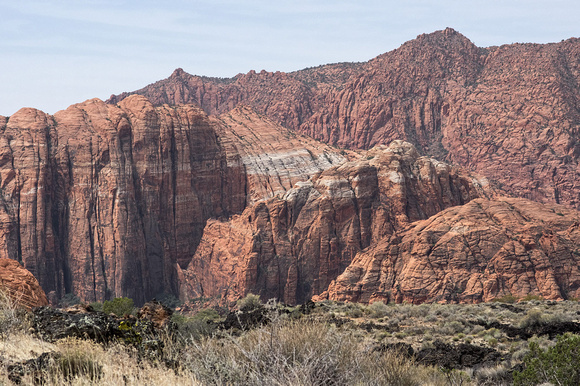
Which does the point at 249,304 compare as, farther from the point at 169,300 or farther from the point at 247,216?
the point at 169,300

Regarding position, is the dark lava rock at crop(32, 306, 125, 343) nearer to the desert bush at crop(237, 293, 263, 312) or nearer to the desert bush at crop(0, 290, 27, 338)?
the desert bush at crop(0, 290, 27, 338)

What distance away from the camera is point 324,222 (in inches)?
2763

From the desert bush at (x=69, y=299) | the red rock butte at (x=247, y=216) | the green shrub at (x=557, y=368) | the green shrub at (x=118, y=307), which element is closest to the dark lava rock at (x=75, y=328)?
the green shrub at (x=557, y=368)

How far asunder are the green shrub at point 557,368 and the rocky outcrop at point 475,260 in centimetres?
4065

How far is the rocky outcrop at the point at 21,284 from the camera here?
70.9ft

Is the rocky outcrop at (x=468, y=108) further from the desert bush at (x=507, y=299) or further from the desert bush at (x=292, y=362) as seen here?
the desert bush at (x=292, y=362)

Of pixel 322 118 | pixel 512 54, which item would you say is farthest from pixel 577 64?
pixel 322 118

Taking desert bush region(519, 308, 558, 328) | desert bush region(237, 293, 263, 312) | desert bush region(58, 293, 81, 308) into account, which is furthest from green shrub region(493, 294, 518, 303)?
desert bush region(58, 293, 81, 308)

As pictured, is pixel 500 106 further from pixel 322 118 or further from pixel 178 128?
pixel 178 128

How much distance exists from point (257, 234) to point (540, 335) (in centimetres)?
4835

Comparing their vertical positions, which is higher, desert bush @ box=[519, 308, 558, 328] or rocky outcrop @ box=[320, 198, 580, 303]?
desert bush @ box=[519, 308, 558, 328]

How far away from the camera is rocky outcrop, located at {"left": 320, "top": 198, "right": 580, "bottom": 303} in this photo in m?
54.5

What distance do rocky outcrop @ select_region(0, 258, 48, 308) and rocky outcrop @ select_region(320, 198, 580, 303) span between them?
40557 millimetres

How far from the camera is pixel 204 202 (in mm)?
82000
